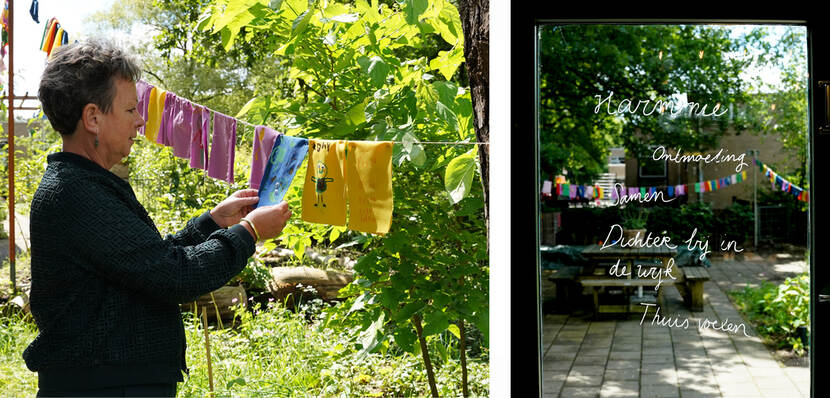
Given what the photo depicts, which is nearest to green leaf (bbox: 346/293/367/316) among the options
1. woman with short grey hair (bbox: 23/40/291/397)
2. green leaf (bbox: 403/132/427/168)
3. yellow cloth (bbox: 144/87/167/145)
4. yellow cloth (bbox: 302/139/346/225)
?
yellow cloth (bbox: 302/139/346/225)

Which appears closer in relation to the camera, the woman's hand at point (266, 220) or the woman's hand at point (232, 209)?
the woman's hand at point (266, 220)

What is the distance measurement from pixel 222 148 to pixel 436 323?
3.37 feet

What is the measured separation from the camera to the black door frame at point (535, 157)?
6.35 ft

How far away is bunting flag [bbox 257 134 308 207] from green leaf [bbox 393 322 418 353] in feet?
2.88

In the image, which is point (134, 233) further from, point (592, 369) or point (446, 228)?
point (446, 228)

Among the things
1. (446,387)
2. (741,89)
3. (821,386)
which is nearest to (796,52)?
(741,89)

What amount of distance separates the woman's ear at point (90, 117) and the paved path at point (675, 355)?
1.27 metres

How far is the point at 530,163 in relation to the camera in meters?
1.97

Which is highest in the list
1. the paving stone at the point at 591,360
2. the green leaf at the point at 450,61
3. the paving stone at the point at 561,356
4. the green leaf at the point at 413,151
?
the green leaf at the point at 450,61

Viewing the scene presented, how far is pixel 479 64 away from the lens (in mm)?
2461

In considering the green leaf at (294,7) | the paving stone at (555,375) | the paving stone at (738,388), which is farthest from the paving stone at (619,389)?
the green leaf at (294,7)

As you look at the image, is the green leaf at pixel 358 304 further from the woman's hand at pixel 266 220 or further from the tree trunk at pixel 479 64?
the woman's hand at pixel 266 220

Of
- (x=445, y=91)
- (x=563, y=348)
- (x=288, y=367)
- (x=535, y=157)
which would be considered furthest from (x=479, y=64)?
(x=288, y=367)

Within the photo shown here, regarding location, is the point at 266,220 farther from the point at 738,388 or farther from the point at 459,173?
the point at 738,388
